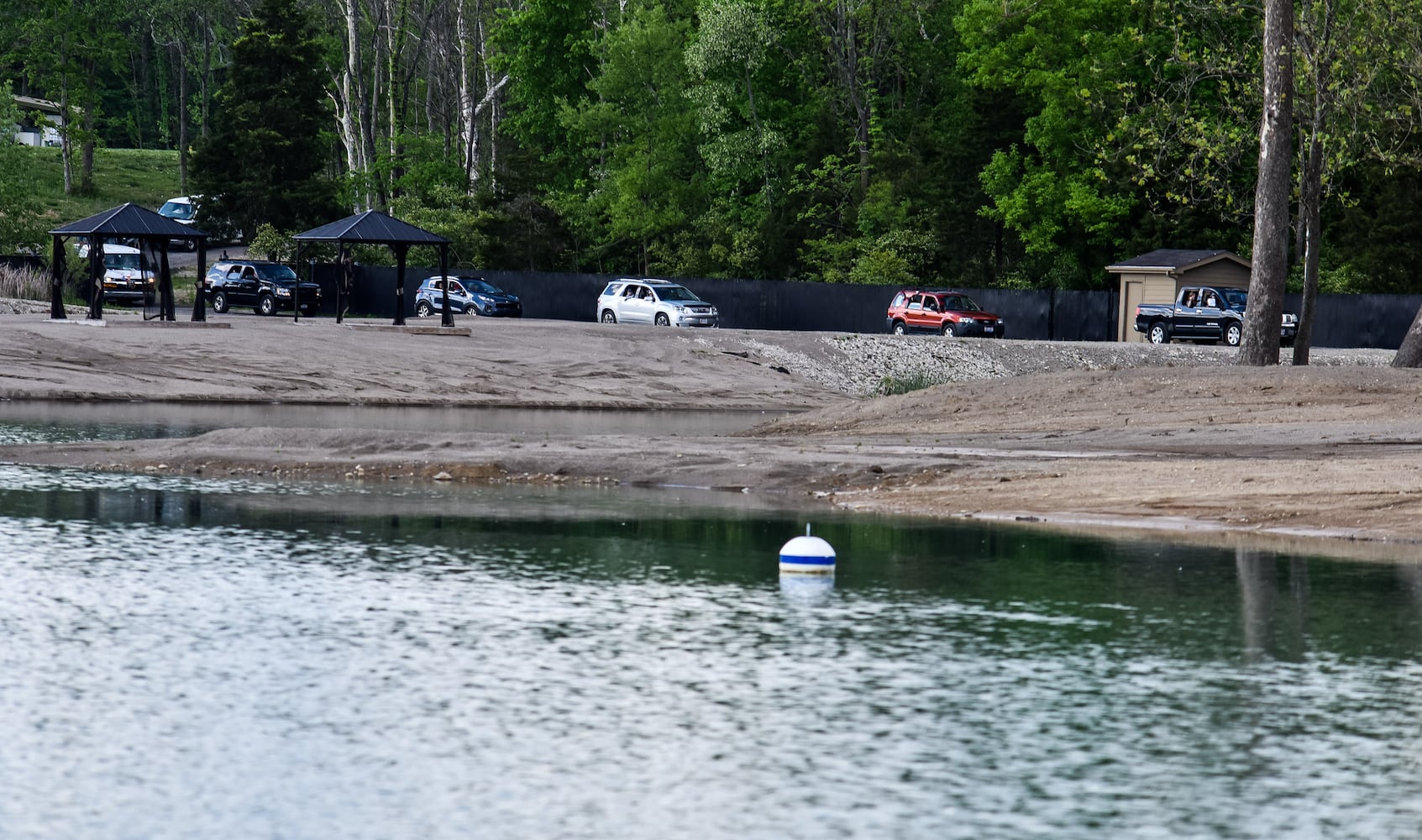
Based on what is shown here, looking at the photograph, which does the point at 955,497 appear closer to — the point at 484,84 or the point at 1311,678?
the point at 1311,678

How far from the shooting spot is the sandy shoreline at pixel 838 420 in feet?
63.5

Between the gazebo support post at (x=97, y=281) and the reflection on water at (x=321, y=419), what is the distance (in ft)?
34.7

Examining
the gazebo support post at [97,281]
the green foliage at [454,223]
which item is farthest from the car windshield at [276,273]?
the gazebo support post at [97,281]

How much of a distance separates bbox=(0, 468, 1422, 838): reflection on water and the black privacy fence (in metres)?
45.3

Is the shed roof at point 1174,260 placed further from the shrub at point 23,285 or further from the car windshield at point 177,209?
the car windshield at point 177,209

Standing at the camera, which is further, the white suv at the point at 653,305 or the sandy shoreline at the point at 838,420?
the white suv at the point at 653,305

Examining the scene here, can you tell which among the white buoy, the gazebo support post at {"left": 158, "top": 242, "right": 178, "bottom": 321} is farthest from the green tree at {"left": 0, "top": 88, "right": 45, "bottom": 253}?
the white buoy

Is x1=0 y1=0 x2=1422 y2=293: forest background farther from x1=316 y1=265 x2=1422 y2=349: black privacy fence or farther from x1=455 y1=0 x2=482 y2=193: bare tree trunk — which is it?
x1=316 y1=265 x2=1422 y2=349: black privacy fence

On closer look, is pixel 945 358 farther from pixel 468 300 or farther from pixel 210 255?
pixel 210 255

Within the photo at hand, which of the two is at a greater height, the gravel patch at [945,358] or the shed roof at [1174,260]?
the shed roof at [1174,260]

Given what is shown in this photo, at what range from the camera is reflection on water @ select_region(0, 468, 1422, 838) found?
8.10 metres

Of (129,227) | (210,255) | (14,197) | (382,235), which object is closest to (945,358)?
(382,235)

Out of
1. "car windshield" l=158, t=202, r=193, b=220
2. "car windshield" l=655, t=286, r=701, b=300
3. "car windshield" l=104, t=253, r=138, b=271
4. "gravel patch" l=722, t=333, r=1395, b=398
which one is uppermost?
"car windshield" l=158, t=202, r=193, b=220

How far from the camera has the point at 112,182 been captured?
10719 centimetres
